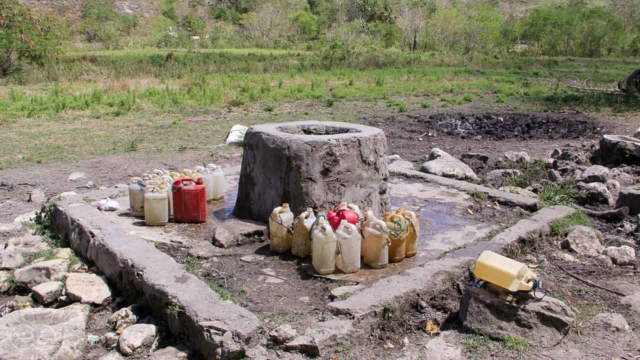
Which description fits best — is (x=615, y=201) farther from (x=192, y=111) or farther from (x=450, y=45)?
(x=450, y=45)

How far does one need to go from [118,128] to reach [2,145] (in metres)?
1.81

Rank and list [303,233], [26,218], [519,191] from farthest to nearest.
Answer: [519,191]
[26,218]
[303,233]

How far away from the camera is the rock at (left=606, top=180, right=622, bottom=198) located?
232 inches

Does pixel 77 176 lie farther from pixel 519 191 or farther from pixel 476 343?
pixel 476 343

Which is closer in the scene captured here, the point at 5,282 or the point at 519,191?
the point at 5,282

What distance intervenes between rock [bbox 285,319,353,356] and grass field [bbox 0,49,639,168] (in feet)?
18.1

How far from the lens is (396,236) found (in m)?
3.75

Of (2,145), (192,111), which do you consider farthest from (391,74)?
(2,145)

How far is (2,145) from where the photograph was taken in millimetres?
7895

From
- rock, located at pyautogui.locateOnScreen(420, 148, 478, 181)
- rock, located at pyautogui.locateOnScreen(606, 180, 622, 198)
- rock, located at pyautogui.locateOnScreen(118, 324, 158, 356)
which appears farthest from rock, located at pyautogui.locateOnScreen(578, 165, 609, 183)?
rock, located at pyautogui.locateOnScreen(118, 324, 158, 356)

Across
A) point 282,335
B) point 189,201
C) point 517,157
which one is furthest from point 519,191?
point 282,335

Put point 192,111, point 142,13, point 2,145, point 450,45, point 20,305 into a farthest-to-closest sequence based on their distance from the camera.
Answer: point 142,13 → point 450,45 → point 192,111 → point 2,145 → point 20,305

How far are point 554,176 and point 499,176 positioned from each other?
571 mm

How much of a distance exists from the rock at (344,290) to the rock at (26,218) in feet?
10.2
